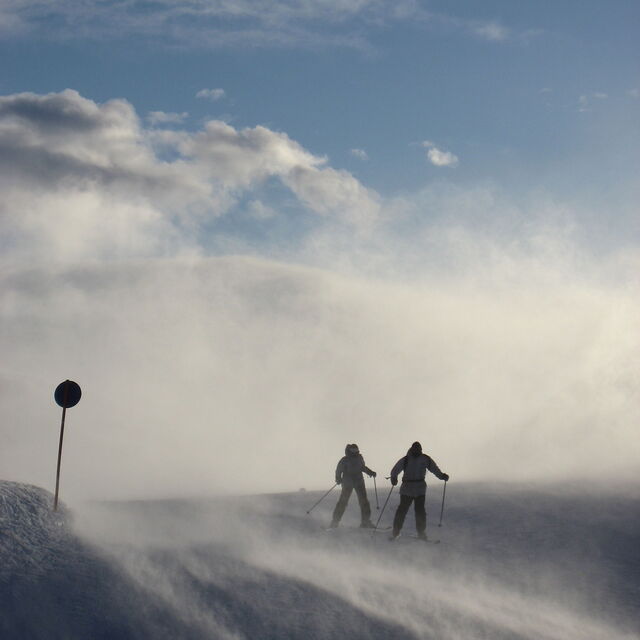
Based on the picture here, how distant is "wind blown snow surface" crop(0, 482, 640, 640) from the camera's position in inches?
450

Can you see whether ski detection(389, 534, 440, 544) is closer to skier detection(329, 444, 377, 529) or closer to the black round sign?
skier detection(329, 444, 377, 529)

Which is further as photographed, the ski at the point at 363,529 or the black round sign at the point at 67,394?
the black round sign at the point at 67,394

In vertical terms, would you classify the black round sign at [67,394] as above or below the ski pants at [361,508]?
above

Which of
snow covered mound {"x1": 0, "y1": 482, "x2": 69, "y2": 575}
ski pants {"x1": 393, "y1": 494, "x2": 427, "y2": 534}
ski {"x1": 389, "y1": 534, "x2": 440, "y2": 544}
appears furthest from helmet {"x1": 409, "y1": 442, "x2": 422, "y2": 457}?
snow covered mound {"x1": 0, "y1": 482, "x2": 69, "y2": 575}

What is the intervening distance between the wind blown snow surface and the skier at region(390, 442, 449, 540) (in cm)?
40

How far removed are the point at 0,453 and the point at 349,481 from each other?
3358 inches

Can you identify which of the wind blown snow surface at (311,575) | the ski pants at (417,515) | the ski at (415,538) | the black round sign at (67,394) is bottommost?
the wind blown snow surface at (311,575)

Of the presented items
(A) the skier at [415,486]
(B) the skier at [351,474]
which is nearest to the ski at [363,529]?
(B) the skier at [351,474]

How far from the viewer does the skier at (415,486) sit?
1691cm

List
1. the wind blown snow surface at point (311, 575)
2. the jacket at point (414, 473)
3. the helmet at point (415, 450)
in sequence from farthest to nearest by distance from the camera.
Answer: the helmet at point (415, 450) < the jacket at point (414, 473) < the wind blown snow surface at point (311, 575)

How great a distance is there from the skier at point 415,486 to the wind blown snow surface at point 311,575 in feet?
1.32

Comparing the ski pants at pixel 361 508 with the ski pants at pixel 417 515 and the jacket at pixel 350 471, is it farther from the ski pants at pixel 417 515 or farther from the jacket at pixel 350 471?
the ski pants at pixel 417 515

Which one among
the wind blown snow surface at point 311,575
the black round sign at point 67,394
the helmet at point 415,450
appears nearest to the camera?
the wind blown snow surface at point 311,575

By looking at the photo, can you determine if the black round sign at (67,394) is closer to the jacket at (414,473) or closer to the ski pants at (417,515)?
the jacket at (414,473)
